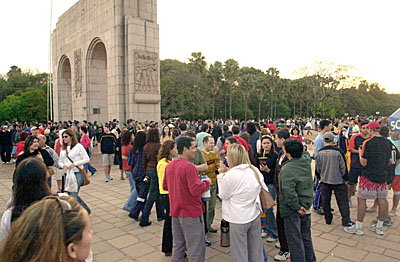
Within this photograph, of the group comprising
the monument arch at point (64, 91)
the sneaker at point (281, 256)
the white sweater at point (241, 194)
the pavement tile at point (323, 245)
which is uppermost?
the monument arch at point (64, 91)

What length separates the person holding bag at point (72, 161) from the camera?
17.5 ft

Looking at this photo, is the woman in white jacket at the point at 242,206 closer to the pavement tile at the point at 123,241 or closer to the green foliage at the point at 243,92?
the pavement tile at the point at 123,241

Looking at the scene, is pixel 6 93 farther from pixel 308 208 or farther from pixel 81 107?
pixel 308 208

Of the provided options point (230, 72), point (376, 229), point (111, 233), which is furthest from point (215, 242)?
point (230, 72)

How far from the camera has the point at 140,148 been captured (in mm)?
5852

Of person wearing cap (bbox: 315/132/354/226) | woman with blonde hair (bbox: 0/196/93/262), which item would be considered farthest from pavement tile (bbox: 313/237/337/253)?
woman with blonde hair (bbox: 0/196/93/262)

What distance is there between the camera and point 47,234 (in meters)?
1.20

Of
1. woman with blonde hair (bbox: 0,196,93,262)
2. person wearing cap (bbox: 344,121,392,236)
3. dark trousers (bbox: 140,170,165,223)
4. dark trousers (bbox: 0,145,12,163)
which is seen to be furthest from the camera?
dark trousers (bbox: 0,145,12,163)

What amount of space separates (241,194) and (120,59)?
17413 mm

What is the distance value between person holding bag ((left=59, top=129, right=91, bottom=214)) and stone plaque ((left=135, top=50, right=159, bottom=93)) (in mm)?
13197

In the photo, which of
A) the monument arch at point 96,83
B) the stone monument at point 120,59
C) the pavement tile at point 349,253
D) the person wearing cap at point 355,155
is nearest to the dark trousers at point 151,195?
the pavement tile at point 349,253

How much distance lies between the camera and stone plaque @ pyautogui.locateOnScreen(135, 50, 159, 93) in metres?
18.2

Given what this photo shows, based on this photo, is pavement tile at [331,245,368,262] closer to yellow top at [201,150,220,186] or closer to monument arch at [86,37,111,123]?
yellow top at [201,150,220,186]

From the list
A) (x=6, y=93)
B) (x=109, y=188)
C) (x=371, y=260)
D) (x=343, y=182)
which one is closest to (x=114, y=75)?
(x=109, y=188)
